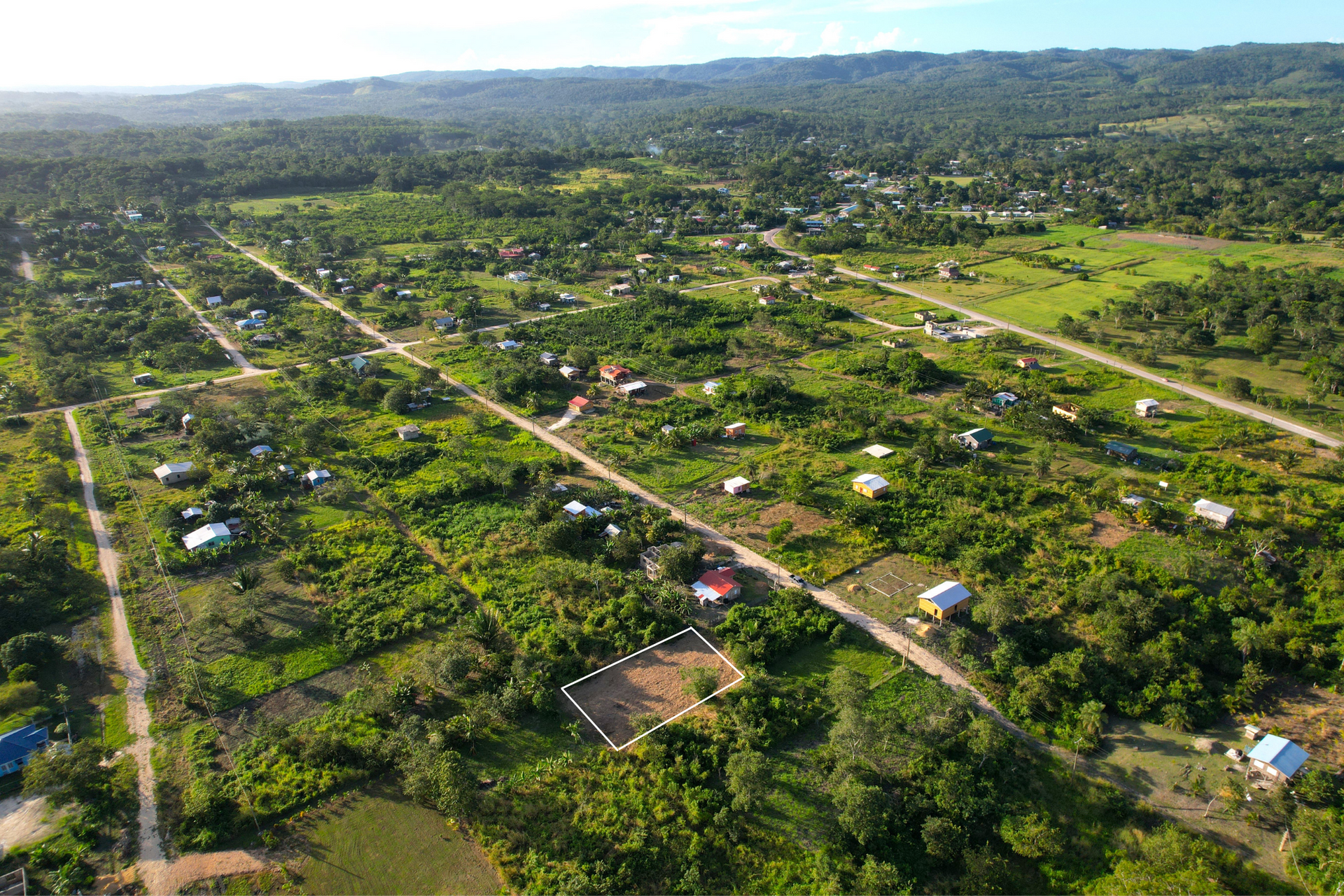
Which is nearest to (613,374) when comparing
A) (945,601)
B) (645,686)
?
(645,686)

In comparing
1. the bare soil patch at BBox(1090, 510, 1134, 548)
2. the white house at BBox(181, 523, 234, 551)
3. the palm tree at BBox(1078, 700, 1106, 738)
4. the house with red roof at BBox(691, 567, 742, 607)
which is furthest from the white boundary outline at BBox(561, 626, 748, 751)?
the white house at BBox(181, 523, 234, 551)

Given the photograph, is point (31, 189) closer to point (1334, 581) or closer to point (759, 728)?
point (759, 728)

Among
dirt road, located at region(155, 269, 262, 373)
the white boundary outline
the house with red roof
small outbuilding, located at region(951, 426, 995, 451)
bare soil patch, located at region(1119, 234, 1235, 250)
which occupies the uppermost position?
bare soil patch, located at region(1119, 234, 1235, 250)

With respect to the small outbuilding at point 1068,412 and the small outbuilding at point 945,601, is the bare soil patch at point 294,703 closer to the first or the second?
the small outbuilding at point 945,601

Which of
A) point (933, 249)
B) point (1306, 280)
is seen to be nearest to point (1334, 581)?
point (1306, 280)

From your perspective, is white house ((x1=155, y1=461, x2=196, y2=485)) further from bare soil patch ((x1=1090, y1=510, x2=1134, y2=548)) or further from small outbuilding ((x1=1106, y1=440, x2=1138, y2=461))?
small outbuilding ((x1=1106, y1=440, x2=1138, y2=461))

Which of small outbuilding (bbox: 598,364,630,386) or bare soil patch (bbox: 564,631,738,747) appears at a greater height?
small outbuilding (bbox: 598,364,630,386)

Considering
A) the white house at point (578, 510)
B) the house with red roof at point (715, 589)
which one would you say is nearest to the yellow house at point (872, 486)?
the house with red roof at point (715, 589)
